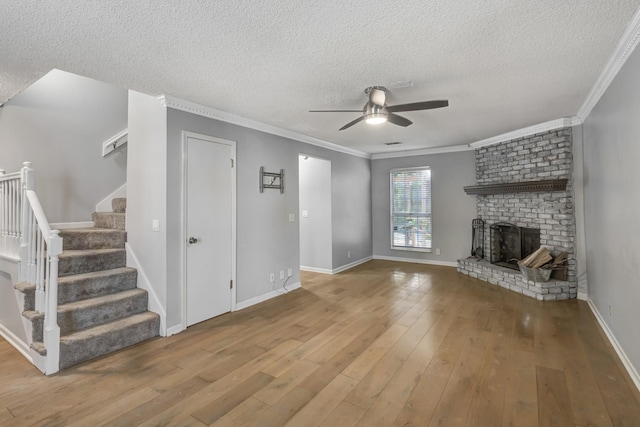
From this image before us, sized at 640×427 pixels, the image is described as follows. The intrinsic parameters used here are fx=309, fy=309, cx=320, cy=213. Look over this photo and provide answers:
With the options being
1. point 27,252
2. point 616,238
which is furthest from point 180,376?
point 616,238

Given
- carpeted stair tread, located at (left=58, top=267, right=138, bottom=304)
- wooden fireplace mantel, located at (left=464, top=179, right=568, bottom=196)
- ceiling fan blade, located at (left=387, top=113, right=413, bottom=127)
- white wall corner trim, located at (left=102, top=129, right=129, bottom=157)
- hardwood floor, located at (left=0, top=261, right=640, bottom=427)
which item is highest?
white wall corner trim, located at (left=102, top=129, right=129, bottom=157)

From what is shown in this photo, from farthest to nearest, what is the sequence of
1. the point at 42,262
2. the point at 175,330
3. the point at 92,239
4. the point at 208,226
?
the point at 208,226 → the point at 92,239 → the point at 175,330 → the point at 42,262

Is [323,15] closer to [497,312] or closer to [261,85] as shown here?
[261,85]

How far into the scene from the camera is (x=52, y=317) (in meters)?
2.50

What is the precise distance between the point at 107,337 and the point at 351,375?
222cm

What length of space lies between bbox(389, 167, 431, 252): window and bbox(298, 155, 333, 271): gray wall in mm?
1937

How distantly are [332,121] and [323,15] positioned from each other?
2.36m

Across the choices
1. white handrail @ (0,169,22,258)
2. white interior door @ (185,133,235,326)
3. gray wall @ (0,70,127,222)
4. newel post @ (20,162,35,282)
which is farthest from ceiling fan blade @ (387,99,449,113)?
gray wall @ (0,70,127,222)

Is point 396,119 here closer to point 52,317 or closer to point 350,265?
point 52,317

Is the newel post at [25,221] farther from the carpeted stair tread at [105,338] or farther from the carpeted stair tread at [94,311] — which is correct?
the carpeted stair tread at [105,338]

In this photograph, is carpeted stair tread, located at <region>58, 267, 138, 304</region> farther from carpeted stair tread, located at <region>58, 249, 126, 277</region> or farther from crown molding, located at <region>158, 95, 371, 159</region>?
crown molding, located at <region>158, 95, 371, 159</region>

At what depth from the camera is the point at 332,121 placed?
4.24m

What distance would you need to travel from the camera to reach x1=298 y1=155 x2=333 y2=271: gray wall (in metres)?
5.94

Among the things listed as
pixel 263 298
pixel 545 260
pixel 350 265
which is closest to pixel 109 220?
pixel 263 298
